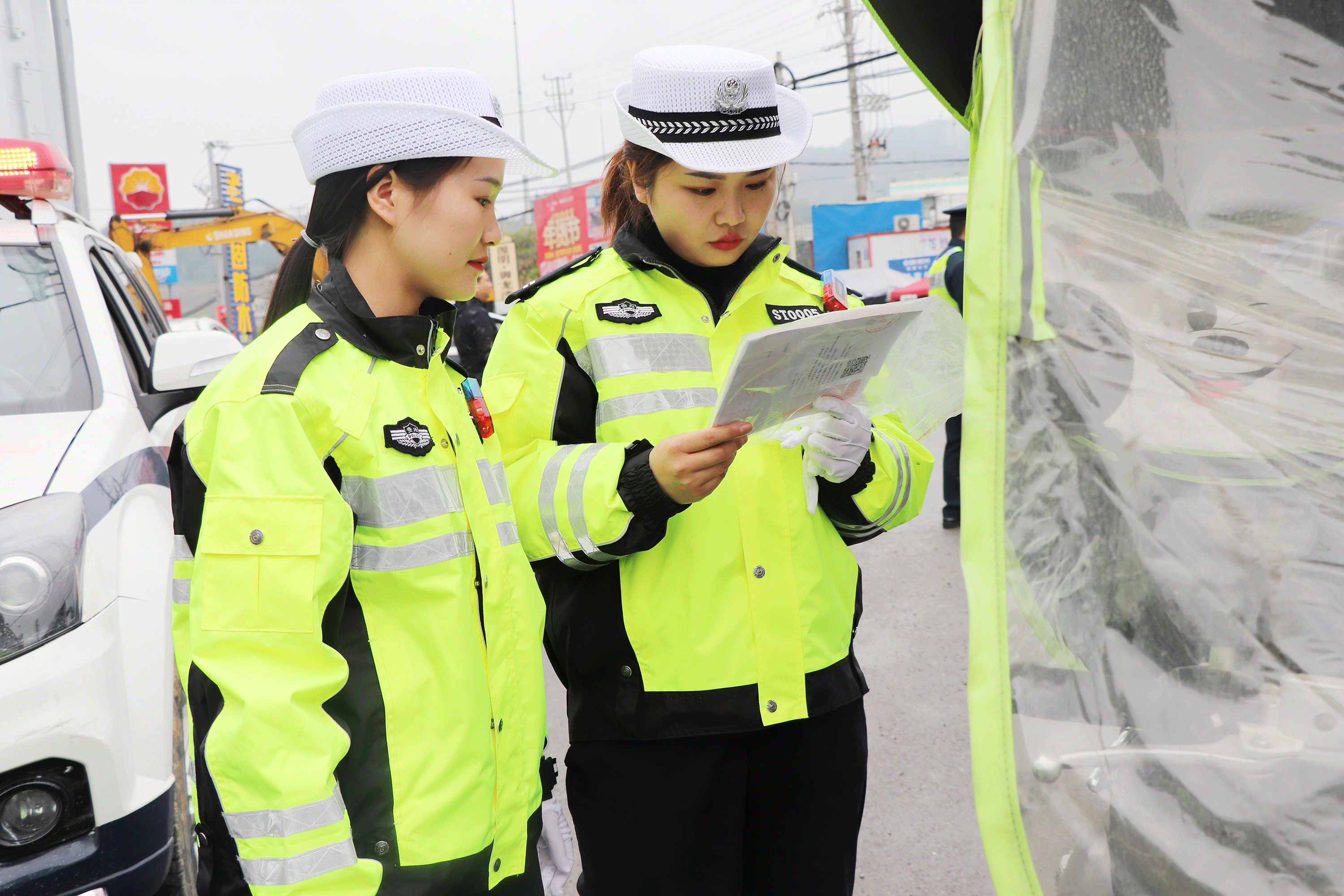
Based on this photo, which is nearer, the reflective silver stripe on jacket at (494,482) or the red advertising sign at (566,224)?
the reflective silver stripe on jacket at (494,482)

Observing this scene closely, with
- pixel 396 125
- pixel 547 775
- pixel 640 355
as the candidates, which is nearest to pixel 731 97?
pixel 640 355

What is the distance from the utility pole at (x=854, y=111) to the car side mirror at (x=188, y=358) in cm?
3051

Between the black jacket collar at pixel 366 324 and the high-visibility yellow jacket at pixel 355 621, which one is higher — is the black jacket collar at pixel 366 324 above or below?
above

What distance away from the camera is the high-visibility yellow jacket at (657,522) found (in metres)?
1.57

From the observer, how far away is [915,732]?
11.6 feet

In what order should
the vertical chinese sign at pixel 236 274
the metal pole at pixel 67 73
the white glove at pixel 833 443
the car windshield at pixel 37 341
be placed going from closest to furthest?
the white glove at pixel 833 443
the car windshield at pixel 37 341
the metal pole at pixel 67 73
the vertical chinese sign at pixel 236 274

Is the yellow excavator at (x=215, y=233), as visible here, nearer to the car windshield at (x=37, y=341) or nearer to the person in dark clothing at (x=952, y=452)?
the person in dark clothing at (x=952, y=452)

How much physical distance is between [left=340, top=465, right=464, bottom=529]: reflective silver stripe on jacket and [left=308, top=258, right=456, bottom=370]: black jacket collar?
0.58 feet

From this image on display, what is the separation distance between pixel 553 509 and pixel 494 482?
0.44ft

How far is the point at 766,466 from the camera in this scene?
5.35 ft

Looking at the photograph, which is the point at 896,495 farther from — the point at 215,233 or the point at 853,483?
the point at 215,233

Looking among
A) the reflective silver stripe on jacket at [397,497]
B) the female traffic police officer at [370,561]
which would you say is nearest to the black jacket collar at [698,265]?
the female traffic police officer at [370,561]

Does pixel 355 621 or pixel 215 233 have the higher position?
pixel 355 621

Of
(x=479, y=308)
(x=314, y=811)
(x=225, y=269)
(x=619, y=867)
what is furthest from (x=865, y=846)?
(x=225, y=269)
